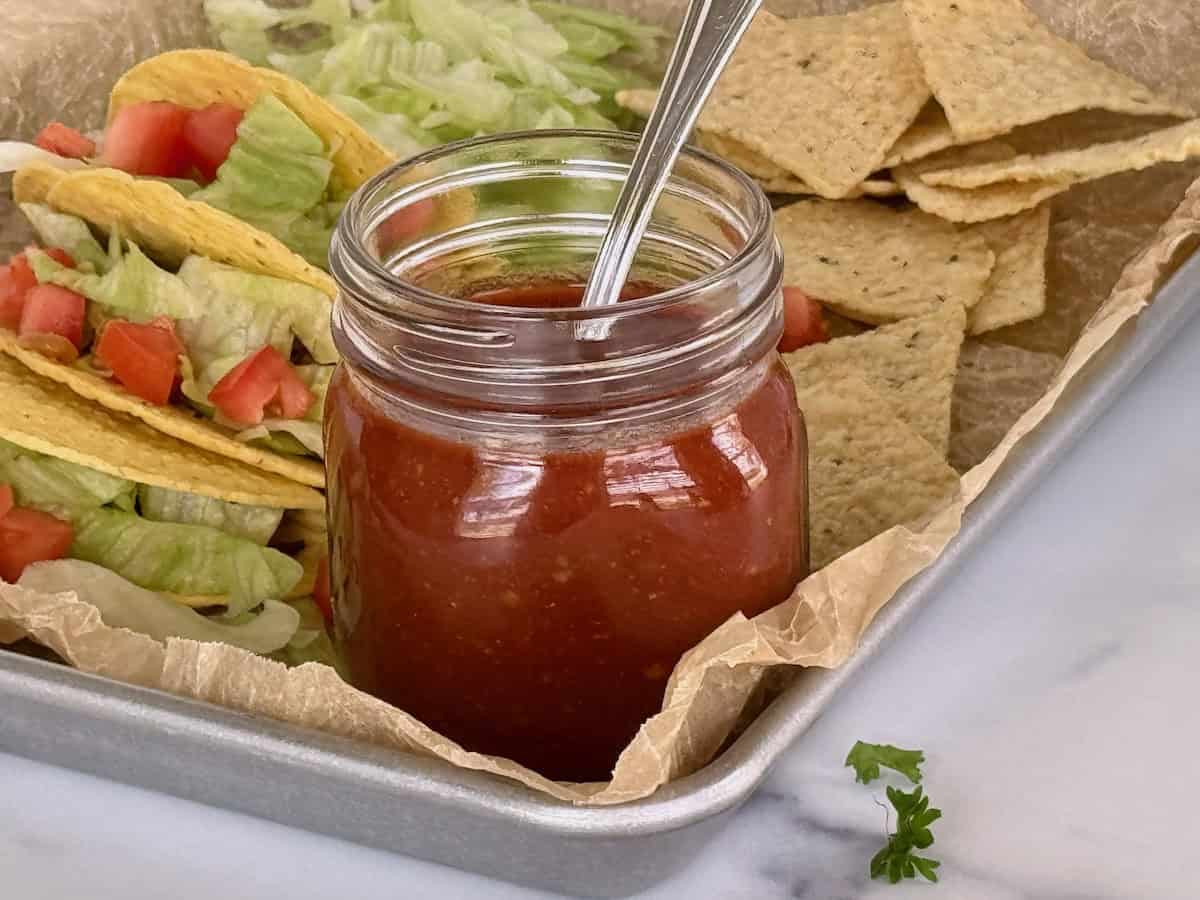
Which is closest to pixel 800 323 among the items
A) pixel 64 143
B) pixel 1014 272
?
pixel 1014 272

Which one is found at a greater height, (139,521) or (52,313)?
(52,313)

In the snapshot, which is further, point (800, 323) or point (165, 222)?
point (800, 323)

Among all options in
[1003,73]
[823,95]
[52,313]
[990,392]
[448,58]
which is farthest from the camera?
[448,58]

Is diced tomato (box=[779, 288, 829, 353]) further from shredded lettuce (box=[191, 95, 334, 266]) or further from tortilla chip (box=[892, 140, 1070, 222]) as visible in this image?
shredded lettuce (box=[191, 95, 334, 266])

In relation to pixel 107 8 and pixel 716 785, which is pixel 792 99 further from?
pixel 716 785

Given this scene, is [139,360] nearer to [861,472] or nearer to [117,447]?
[117,447]

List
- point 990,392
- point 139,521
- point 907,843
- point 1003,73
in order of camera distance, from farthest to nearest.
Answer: point 1003,73, point 990,392, point 139,521, point 907,843

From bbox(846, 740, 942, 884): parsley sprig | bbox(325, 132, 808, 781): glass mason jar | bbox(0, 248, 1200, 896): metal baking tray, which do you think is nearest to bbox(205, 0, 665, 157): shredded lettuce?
bbox(325, 132, 808, 781): glass mason jar
